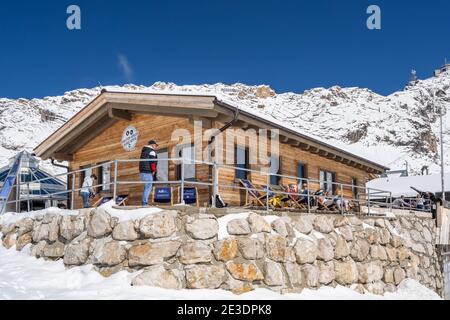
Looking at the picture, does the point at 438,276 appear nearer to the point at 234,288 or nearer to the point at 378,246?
the point at 378,246

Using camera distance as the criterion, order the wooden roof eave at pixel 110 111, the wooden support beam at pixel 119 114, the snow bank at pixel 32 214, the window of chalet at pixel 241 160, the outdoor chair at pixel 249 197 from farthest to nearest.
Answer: the wooden support beam at pixel 119 114 → the window of chalet at pixel 241 160 → the wooden roof eave at pixel 110 111 → the outdoor chair at pixel 249 197 → the snow bank at pixel 32 214

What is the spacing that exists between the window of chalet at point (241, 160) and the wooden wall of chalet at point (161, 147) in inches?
9.4

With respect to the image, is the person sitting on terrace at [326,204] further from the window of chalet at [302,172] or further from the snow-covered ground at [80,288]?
the snow-covered ground at [80,288]

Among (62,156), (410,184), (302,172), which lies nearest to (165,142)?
(62,156)

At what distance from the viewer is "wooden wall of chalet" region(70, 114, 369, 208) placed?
1213cm

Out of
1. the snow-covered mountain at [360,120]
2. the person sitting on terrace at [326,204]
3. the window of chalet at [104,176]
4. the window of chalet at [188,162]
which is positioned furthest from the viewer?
the snow-covered mountain at [360,120]

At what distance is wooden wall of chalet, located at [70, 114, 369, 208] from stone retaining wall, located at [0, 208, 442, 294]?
8.97ft

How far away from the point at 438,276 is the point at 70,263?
42.4ft

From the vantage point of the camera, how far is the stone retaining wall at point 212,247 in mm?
8156

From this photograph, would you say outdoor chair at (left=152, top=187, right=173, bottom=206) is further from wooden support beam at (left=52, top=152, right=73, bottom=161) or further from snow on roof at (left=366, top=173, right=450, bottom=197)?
snow on roof at (left=366, top=173, right=450, bottom=197)

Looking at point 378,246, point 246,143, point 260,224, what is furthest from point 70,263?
point 378,246

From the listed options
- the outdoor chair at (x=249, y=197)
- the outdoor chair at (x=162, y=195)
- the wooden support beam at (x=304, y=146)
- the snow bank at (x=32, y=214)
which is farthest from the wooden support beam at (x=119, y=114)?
the wooden support beam at (x=304, y=146)

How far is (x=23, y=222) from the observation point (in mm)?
10953

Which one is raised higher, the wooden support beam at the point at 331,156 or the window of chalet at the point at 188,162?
the wooden support beam at the point at 331,156
